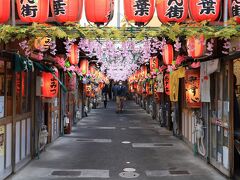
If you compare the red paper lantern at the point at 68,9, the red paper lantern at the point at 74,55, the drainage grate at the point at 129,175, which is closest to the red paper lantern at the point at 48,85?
the red paper lantern at the point at 74,55

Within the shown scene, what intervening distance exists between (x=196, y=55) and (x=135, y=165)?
4.45 meters

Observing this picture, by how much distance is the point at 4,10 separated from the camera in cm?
916

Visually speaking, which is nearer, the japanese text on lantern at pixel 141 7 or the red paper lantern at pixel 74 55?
the japanese text on lantern at pixel 141 7

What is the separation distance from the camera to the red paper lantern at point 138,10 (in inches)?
373

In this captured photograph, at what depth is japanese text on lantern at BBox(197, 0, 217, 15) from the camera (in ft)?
30.6

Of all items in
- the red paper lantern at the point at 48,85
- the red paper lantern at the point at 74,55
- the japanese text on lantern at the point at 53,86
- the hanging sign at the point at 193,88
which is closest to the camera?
the hanging sign at the point at 193,88

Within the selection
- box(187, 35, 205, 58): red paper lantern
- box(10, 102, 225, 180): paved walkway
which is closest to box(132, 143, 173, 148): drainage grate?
box(10, 102, 225, 180): paved walkway

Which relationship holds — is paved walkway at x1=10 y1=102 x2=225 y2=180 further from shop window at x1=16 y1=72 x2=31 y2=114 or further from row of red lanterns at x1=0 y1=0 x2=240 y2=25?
row of red lanterns at x1=0 y1=0 x2=240 y2=25

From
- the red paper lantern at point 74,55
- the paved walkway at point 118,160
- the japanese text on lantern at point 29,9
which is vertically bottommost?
the paved walkway at point 118,160

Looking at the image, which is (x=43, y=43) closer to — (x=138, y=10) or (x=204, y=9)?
(x=138, y=10)

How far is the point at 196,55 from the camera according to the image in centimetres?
1140

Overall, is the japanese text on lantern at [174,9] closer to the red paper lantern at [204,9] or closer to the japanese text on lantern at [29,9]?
the red paper lantern at [204,9]

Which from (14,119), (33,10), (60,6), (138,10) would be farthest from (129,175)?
(33,10)

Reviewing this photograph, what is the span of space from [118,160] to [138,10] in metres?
6.52
